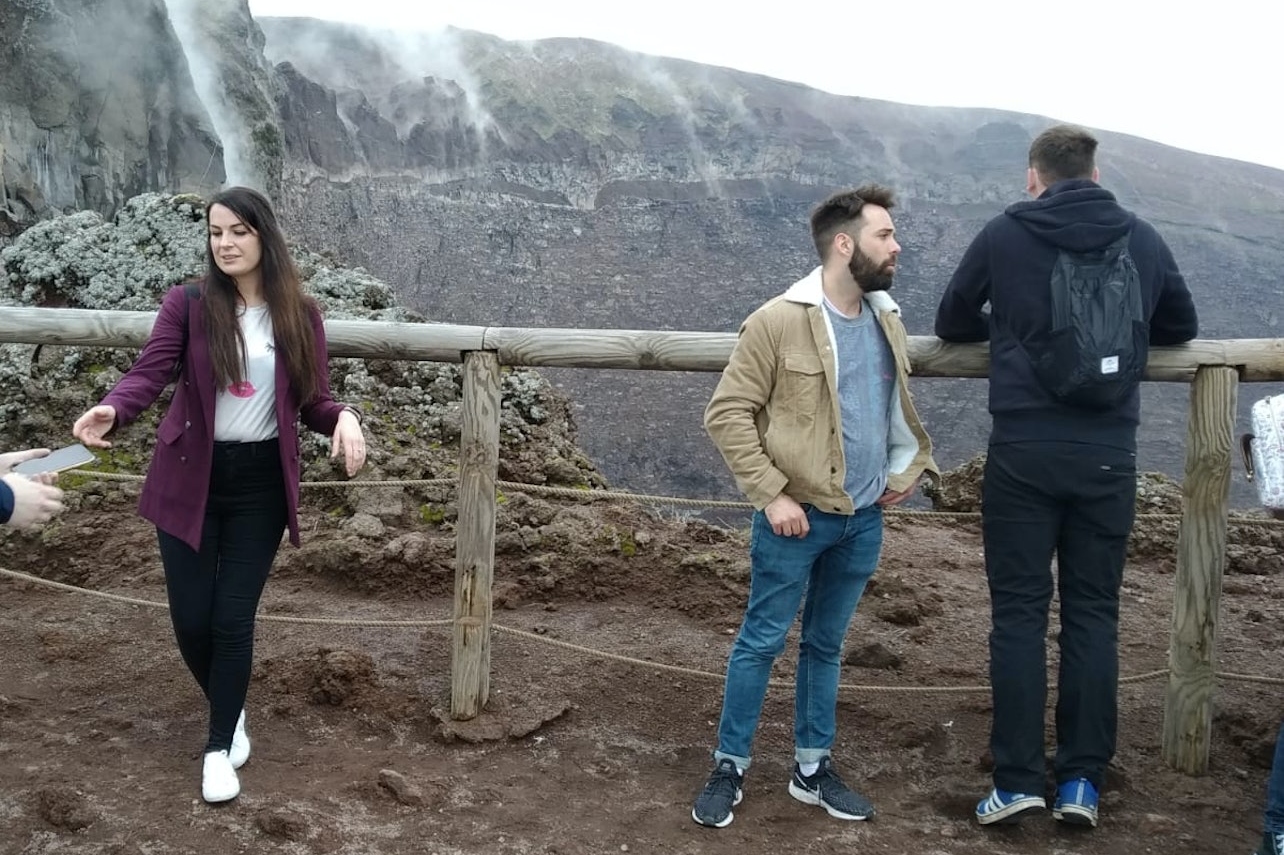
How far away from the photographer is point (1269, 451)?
9.25 ft

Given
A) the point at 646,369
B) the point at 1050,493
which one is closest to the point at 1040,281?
the point at 1050,493

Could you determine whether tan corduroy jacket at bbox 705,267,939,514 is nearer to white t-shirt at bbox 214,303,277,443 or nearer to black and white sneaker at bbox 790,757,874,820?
black and white sneaker at bbox 790,757,874,820

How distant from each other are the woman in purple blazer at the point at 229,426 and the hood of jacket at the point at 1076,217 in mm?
1898

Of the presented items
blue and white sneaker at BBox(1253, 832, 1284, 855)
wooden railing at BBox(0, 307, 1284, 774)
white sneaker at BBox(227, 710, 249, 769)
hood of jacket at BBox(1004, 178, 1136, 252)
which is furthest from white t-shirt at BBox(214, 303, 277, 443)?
blue and white sneaker at BBox(1253, 832, 1284, 855)

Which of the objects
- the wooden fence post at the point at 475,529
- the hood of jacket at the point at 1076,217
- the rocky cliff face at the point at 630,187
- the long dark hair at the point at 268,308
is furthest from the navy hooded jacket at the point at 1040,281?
the rocky cliff face at the point at 630,187

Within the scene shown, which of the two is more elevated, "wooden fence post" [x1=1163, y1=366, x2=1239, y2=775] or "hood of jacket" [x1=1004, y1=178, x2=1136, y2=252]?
"hood of jacket" [x1=1004, y1=178, x2=1136, y2=252]

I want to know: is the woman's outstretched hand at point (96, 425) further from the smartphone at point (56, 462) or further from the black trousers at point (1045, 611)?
the black trousers at point (1045, 611)

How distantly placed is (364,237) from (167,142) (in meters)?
16.4

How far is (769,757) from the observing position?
138 inches

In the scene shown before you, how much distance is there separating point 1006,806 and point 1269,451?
1.18 metres

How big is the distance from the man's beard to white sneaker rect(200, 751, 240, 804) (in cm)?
223

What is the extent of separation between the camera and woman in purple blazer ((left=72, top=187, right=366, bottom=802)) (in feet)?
Answer: 9.41

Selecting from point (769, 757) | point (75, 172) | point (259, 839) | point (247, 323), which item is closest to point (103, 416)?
point (247, 323)

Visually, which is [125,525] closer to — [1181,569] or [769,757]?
[769,757]
